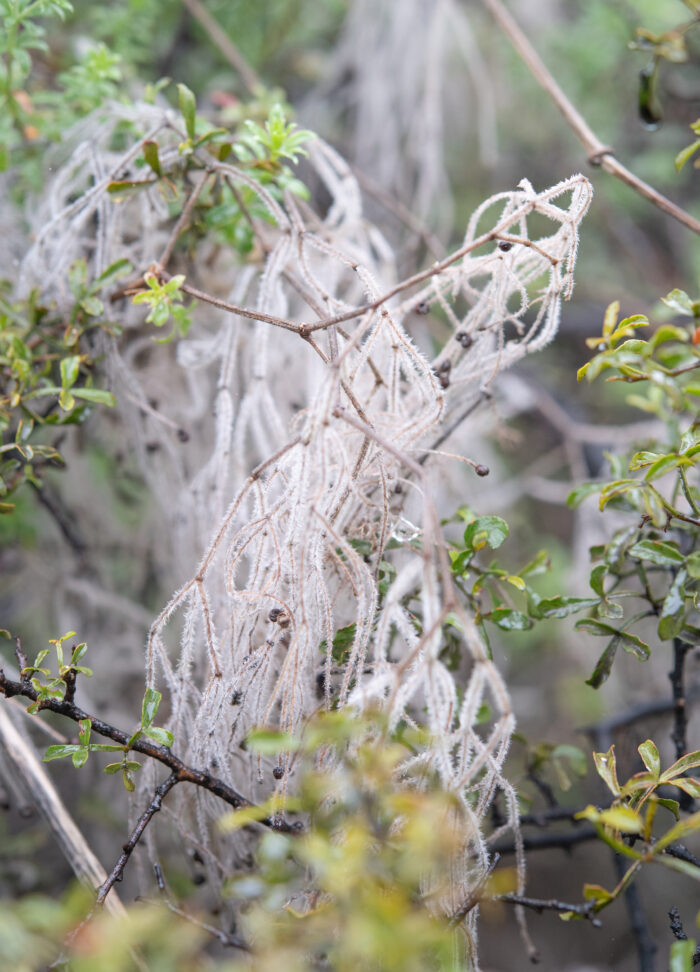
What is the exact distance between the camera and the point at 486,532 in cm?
85

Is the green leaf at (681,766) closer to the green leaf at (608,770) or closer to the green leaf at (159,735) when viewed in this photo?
the green leaf at (608,770)

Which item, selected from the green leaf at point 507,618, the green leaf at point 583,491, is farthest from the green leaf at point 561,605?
the green leaf at point 583,491

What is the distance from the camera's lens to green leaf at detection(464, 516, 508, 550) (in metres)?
0.84

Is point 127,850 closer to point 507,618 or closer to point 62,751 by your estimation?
point 62,751

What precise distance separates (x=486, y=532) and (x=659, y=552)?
20 centimetres

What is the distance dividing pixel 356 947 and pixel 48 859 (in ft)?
3.55

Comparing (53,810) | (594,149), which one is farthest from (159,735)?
(594,149)

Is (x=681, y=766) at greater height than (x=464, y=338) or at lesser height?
lesser

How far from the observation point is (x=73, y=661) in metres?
0.78

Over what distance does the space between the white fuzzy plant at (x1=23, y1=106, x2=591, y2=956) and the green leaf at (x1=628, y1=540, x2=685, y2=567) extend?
220 mm

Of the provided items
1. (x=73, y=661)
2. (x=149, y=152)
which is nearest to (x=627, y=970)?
(x=73, y=661)

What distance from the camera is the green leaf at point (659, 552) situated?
843 mm

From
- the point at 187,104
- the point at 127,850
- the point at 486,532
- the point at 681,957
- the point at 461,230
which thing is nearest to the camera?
the point at 681,957

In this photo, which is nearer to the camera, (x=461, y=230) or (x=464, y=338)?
(x=464, y=338)
